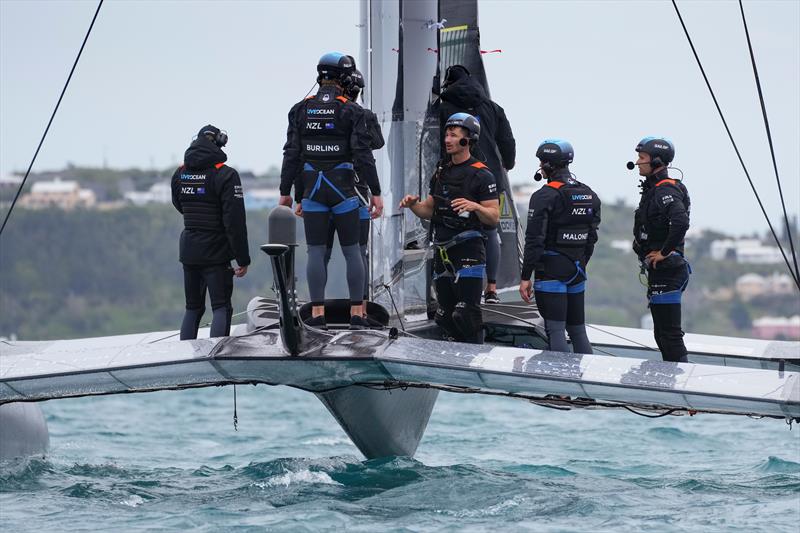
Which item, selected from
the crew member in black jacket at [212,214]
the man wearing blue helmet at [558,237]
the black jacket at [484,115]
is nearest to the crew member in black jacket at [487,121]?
the black jacket at [484,115]

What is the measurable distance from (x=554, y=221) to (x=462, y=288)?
0.75m

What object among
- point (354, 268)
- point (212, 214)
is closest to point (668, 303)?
point (354, 268)

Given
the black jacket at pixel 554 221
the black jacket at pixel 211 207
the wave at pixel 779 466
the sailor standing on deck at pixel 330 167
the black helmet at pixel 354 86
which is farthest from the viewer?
the wave at pixel 779 466

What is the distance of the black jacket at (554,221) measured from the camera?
33.0 ft

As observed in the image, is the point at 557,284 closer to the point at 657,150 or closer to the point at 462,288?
the point at 462,288

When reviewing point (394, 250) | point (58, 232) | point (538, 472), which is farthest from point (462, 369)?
point (58, 232)

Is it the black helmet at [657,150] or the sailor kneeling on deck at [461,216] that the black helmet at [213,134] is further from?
the black helmet at [657,150]

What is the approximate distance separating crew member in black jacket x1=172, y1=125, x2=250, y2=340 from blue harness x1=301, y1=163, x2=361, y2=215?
1.52ft

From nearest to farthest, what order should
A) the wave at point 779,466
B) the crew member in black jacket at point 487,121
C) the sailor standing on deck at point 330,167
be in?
1. the sailor standing on deck at point 330,167
2. the crew member in black jacket at point 487,121
3. the wave at point 779,466

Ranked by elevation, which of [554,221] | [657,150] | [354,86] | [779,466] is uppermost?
[354,86]

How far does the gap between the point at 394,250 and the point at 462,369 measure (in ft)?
9.18

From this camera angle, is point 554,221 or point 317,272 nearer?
point 554,221

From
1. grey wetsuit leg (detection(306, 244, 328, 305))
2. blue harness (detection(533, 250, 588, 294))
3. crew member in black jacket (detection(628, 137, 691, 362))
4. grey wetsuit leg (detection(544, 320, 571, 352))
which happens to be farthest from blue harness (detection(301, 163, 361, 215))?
crew member in black jacket (detection(628, 137, 691, 362))

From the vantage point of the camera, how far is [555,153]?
1015 cm
